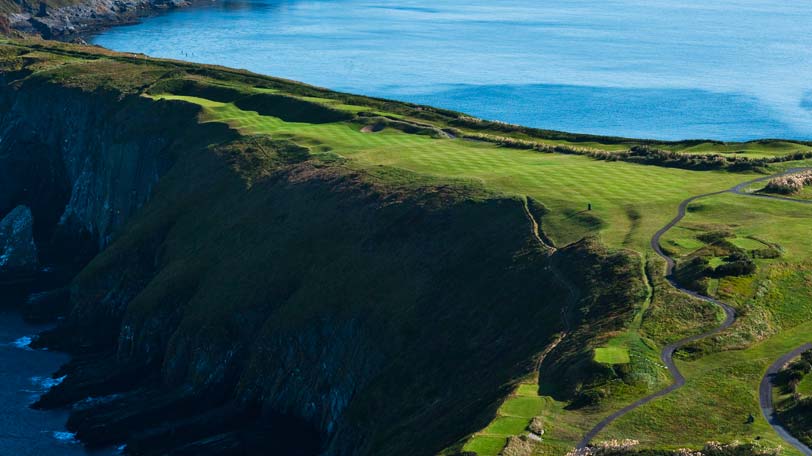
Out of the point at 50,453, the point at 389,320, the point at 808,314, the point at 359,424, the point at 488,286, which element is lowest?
the point at 50,453

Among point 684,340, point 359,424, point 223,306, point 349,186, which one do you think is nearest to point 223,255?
point 223,306

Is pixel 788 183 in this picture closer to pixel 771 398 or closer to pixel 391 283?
pixel 391 283

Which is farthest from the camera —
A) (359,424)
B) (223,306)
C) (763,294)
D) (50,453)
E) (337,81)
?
(337,81)

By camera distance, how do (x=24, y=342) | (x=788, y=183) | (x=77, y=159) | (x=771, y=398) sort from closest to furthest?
(x=771, y=398)
(x=788, y=183)
(x=24, y=342)
(x=77, y=159)

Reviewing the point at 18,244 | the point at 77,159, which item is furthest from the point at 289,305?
A: the point at 77,159

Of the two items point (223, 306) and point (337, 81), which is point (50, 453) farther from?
point (337, 81)

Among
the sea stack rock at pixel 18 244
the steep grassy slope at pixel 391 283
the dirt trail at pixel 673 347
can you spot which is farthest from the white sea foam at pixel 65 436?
the dirt trail at pixel 673 347

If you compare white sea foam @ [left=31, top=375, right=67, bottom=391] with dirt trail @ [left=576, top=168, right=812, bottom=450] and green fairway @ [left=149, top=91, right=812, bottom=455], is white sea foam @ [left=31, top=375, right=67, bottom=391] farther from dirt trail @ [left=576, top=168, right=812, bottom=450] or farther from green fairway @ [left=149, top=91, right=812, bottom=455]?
dirt trail @ [left=576, top=168, right=812, bottom=450]

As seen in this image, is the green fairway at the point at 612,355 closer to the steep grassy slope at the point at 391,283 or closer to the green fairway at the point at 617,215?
the green fairway at the point at 617,215
